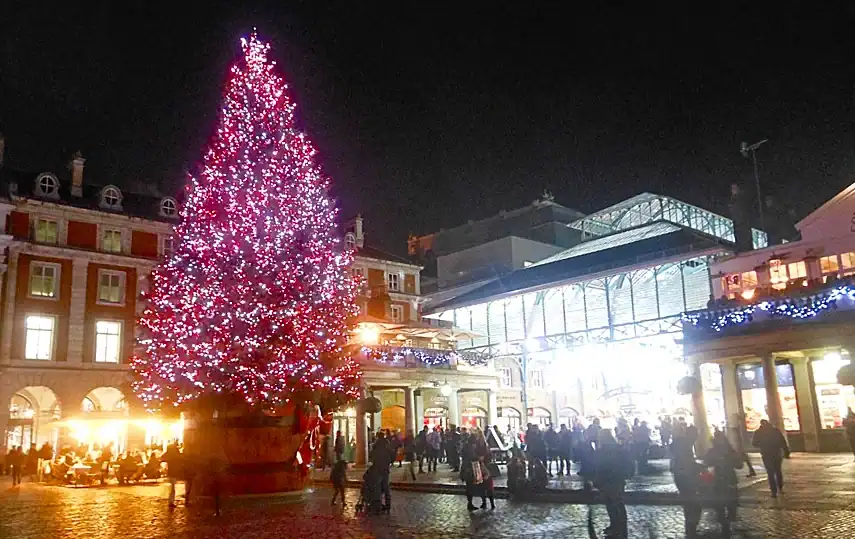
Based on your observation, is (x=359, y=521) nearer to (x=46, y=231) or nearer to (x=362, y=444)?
(x=362, y=444)

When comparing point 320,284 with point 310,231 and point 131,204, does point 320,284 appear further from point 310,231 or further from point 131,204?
point 131,204

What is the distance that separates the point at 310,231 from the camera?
74.3ft

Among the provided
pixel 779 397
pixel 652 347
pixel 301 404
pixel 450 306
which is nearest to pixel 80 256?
pixel 450 306

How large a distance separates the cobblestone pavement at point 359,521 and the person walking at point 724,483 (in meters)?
0.45

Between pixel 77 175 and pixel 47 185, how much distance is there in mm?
2781

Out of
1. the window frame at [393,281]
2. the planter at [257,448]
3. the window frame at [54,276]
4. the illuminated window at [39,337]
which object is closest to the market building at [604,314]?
the window frame at [393,281]

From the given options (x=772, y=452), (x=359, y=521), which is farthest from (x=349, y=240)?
(x=772, y=452)

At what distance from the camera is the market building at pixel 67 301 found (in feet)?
130

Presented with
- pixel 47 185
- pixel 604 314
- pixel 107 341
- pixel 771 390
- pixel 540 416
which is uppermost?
pixel 47 185

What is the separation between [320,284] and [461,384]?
859 inches

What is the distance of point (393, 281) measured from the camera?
54.9 metres

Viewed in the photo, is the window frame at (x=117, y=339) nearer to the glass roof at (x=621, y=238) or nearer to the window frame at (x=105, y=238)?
the window frame at (x=105, y=238)

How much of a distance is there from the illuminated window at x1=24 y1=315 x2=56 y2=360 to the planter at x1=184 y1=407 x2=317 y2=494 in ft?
72.0

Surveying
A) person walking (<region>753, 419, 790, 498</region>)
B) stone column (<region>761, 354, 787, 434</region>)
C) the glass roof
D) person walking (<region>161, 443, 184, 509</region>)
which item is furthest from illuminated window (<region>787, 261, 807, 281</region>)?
person walking (<region>161, 443, 184, 509</region>)
